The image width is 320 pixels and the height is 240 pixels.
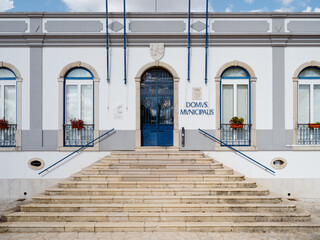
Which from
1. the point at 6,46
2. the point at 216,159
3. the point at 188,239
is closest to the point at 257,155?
the point at 216,159

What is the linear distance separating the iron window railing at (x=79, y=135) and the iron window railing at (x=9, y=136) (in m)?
1.82

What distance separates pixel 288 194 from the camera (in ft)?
30.0

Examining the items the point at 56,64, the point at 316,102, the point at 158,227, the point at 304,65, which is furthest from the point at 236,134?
the point at 56,64

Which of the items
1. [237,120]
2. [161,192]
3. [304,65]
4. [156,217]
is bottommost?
[156,217]

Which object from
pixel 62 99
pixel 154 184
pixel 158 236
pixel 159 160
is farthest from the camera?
pixel 62 99

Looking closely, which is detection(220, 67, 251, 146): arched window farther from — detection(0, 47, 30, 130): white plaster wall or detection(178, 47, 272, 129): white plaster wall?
detection(0, 47, 30, 130): white plaster wall

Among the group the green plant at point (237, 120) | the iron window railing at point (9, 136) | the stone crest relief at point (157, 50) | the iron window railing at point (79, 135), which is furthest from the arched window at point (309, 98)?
the iron window railing at point (9, 136)

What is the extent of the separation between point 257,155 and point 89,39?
23.9ft

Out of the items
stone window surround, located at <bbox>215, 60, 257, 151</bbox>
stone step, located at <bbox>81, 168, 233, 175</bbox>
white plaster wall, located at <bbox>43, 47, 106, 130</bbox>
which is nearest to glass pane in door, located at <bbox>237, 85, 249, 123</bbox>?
stone window surround, located at <bbox>215, 60, 257, 151</bbox>

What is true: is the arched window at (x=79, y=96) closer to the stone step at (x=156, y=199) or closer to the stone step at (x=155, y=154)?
the stone step at (x=155, y=154)

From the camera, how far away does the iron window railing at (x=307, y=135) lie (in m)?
9.33

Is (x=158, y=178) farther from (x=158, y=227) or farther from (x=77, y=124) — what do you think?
(x=77, y=124)

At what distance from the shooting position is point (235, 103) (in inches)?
376

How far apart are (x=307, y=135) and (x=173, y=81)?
17.0 feet
